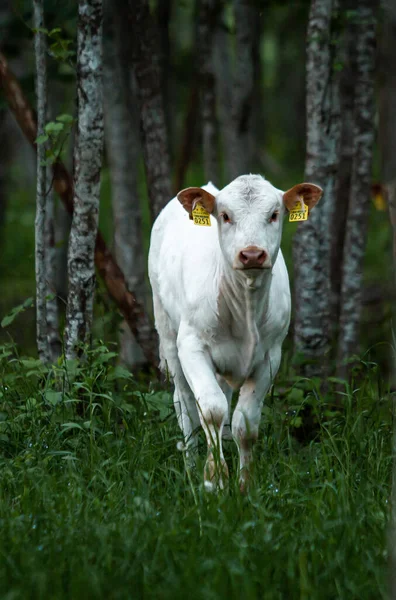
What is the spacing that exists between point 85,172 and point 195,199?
1204 mm

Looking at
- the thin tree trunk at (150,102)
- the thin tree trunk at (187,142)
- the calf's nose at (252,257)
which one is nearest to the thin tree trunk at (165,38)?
the thin tree trunk at (187,142)

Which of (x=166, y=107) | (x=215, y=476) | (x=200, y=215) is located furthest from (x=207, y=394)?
(x=166, y=107)

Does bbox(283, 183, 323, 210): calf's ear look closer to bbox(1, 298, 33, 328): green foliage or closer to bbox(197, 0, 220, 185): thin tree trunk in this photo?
bbox(1, 298, 33, 328): green foliage

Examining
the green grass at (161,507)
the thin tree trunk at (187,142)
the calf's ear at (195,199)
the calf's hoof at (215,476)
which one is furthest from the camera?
the thin tree trunk at (187,142)

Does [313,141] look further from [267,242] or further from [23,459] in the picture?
[23,459]

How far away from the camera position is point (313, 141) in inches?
291

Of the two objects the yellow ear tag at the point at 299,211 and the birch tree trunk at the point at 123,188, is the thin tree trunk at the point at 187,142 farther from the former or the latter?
the yellow ear tag at the point at 299,211

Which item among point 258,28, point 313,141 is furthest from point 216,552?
point 258,28

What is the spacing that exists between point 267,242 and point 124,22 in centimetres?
540

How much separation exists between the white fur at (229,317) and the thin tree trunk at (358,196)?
2.60 meters

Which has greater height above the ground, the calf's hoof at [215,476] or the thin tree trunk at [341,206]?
the thin tree trunk at [341,206]

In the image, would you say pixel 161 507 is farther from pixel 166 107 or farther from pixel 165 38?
pixel 166 107

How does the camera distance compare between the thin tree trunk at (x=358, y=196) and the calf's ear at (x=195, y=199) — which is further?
the thin tree trunk at (x=358, y=196)

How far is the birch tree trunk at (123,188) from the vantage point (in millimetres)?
9266
